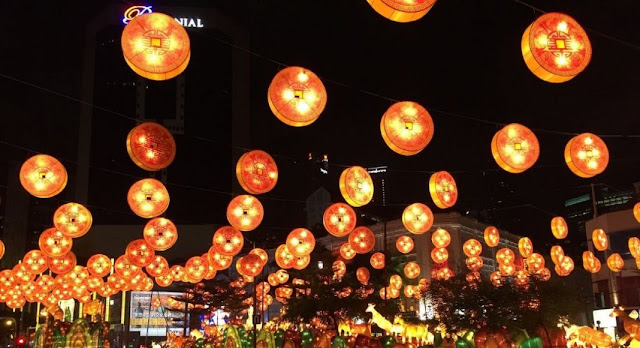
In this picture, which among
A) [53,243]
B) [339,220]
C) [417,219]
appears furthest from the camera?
[53,243]

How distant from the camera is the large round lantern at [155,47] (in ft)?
20.2

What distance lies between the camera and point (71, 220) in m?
12.1

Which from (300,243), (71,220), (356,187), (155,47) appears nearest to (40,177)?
(71,220)

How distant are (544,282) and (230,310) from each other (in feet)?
66.6

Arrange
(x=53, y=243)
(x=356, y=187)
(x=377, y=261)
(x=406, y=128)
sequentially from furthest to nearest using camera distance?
(x=377, y=261) < (x=53, y=243) < (x=356, y=187) < (x=406, y=128)

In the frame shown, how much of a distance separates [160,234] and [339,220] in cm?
428

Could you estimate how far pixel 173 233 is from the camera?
13.6 metres

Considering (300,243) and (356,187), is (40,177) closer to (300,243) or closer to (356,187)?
(356,187)

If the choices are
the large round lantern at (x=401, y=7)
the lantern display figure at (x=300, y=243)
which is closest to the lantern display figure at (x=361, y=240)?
the lantern display figure at (x=300, y=243)

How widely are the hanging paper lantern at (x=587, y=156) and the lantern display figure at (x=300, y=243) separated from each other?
7807mm

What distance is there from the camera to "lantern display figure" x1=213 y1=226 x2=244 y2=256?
47.9 ft

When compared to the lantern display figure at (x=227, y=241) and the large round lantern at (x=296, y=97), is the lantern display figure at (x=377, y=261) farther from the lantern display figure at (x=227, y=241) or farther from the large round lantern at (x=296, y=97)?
the large round lantern at (x=296, y=97)

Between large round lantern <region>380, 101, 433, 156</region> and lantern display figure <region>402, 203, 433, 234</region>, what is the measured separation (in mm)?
4790

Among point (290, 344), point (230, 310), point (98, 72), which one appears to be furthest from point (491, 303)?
point (98, 72)
